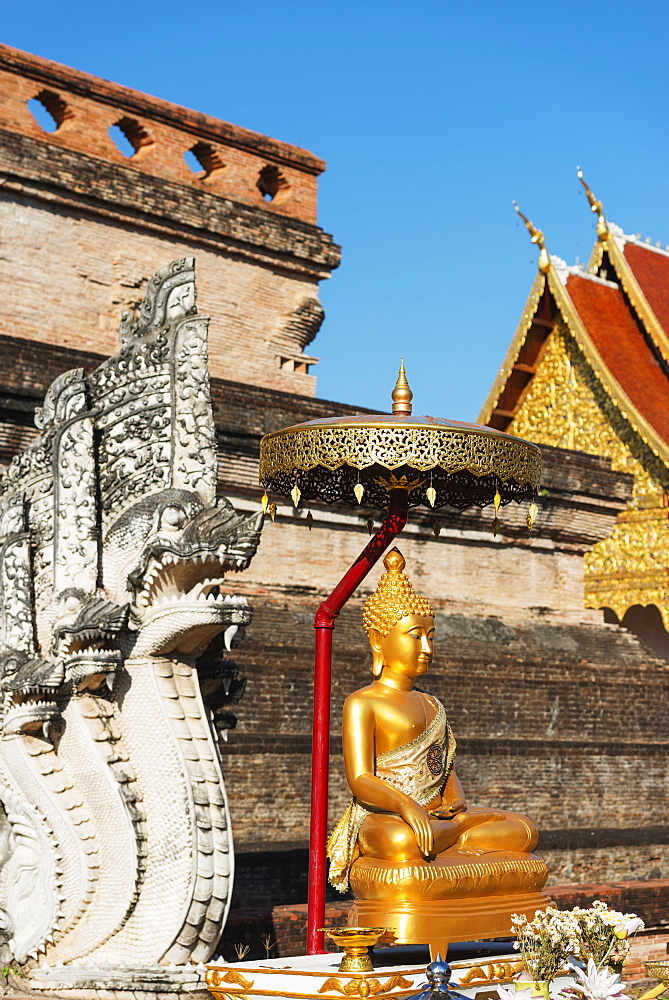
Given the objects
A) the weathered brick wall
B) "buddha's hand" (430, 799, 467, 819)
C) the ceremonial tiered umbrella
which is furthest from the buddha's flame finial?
the weathered brick wall

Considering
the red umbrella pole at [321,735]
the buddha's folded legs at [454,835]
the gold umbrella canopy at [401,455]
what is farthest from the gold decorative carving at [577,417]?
the buddha's folded legs at [454,835]

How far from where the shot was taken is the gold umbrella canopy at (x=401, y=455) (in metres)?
5.89

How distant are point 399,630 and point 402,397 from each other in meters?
1.08

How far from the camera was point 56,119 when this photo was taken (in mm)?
13484

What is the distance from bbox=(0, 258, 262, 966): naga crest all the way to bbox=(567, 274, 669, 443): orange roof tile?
9679mm

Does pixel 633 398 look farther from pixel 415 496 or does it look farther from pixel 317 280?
pixel 415 496

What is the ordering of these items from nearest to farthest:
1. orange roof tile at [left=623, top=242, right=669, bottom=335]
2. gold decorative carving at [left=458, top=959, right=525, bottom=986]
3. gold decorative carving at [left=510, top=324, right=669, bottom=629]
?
gold decorative carving at [left=458, top=959, right=525, bottom=986], gold decorative carving at [left=510, top=324, right=669, bottom=629], orange roof tile at [left=623, top=242, right=669, bottom=335]

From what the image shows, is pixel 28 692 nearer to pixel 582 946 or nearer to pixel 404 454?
pixel 404 454

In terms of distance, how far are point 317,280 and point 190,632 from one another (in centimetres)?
895

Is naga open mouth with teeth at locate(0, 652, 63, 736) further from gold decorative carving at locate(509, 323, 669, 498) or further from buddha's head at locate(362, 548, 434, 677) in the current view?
gold decorative carving at locate(509, 323, 669, 498)

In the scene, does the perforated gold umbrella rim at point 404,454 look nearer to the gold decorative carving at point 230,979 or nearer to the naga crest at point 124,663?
the naga crest at point 124,663

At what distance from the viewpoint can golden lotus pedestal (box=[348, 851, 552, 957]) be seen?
5.39 metres

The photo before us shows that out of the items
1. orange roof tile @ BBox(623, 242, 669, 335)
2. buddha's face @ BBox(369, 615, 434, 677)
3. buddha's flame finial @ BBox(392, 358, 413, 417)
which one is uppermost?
orange roof tile @ BBox(623, 242, 669, 335)

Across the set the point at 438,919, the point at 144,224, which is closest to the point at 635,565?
the point at 144,224
